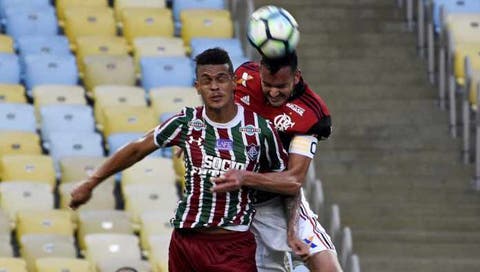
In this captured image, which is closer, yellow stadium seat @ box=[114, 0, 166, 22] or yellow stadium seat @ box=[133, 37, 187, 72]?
yellow stadium seat @ box=[133, 37, 187, 72]

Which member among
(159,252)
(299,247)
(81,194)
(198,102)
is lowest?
(159,252)

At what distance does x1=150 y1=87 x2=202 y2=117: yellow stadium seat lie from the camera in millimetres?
16172

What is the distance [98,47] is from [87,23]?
0.48 m

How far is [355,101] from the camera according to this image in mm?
17359

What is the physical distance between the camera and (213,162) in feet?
32.1

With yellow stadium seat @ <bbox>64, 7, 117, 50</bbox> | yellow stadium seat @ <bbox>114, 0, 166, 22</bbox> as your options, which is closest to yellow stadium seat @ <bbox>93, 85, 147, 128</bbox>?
yellow stadium seat @ <bbox>64, 7, 117, 50</bbox>

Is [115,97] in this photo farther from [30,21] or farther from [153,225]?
[153,225]

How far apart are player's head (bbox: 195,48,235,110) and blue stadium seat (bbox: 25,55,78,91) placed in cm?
731

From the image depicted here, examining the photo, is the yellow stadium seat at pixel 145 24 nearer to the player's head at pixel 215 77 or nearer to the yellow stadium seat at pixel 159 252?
the yellow stadium seat at pixel 159 252

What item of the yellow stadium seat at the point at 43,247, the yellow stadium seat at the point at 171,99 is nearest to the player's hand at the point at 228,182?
the yellow stadium seat at the point at 43,247

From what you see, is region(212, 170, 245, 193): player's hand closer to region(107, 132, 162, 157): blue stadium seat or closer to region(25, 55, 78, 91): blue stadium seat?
region(107, 132, 162, 157): blue stadium seat

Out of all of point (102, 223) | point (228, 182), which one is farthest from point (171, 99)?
point (228, 182)

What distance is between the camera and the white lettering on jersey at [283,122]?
10094 mm

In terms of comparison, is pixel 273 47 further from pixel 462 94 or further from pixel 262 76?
pixel 462 94
